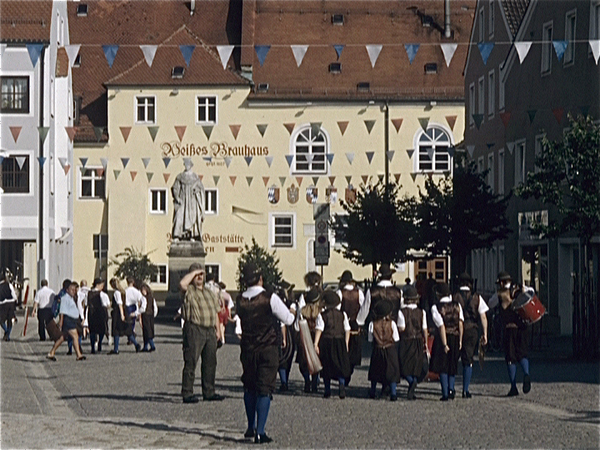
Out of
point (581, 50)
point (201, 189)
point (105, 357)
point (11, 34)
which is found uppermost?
point (11, 34)

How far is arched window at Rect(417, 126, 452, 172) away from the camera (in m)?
68.2

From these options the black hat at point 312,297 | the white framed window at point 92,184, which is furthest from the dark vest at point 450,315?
the white framed window at point 92,184

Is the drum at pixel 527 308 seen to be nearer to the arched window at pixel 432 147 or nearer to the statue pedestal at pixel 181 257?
the statue pedestal at pixel 181 257

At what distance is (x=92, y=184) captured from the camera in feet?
230

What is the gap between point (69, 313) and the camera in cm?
2652

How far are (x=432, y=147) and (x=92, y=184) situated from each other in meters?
17.7

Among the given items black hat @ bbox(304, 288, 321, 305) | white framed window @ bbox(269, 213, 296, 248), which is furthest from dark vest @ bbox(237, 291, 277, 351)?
white framed window @ bbox(269, 213, 296, 248)

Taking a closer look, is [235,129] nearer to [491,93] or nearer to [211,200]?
[211,200]

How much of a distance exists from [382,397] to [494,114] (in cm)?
2933

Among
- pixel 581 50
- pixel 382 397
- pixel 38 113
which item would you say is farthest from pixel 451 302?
pixel 38 113

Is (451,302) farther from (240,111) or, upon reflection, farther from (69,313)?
(240,111)

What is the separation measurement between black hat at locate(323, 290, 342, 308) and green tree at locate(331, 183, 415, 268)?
2475 cm

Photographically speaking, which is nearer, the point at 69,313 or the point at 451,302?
the point at 451,302

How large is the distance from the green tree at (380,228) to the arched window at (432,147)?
77.9 feet
